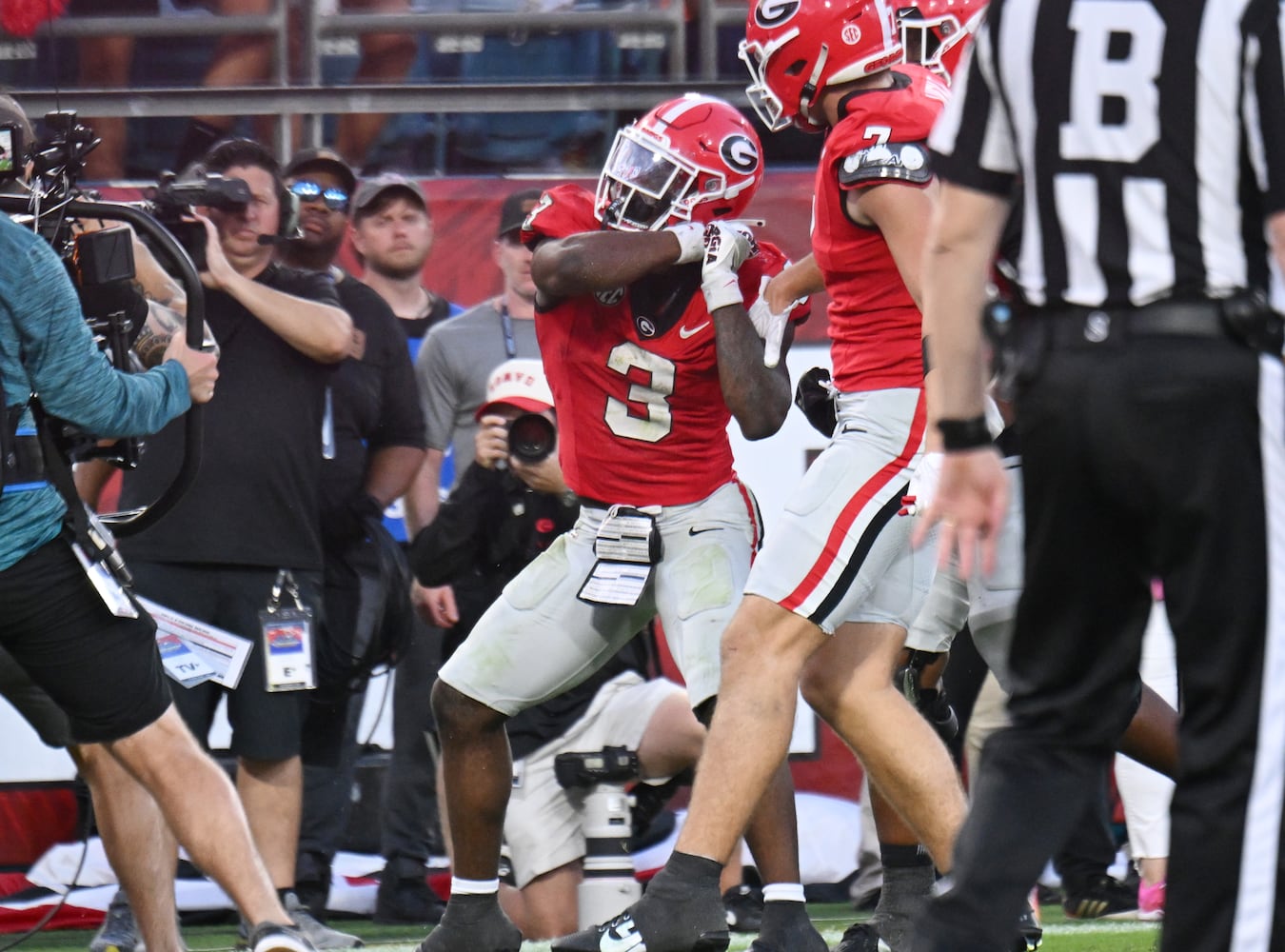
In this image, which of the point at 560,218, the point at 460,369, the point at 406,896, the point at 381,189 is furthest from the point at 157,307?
the point at 406,896

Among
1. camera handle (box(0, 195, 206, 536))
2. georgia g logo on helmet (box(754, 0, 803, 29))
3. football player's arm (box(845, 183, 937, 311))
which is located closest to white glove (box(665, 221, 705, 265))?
georgia g logo on helmet (box(754, 0, 803, 29))

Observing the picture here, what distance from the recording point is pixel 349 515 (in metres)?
6.13

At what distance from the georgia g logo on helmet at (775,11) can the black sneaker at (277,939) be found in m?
2.13

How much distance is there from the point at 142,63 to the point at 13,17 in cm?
48

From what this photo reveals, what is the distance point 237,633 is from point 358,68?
255 centimetres

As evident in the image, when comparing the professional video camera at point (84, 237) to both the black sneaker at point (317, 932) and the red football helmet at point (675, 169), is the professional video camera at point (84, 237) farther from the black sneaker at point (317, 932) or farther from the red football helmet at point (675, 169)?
the black sneaker at point (317, 932)

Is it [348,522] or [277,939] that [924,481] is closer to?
[277,939]

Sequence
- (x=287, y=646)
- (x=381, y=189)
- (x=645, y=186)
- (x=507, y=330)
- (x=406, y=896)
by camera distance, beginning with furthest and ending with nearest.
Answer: (x=381, y=189)
(x=507, y=330)
(x=406, y=896)
(x=287, y=646)
(x=645, y=186)

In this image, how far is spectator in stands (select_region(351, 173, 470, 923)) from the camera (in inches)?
247

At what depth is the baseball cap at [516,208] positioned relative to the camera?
6688 millimetres

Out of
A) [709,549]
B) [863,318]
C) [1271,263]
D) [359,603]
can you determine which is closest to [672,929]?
[709,549]

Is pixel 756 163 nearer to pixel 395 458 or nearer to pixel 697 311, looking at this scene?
pixel 697 311

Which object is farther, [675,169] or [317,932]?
[317,932]

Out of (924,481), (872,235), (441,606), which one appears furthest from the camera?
(441,606)
